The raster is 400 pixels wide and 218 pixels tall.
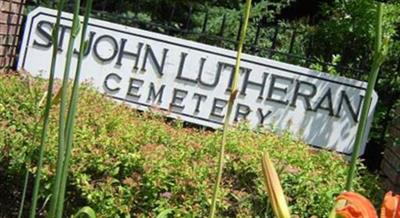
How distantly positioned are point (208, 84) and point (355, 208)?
4.64 meters

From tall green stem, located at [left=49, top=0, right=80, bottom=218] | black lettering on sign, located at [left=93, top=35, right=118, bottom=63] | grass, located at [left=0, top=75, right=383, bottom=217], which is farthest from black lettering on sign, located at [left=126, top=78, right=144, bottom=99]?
tall green stem, located at [left=49, top=0, right=80, bottom=218]

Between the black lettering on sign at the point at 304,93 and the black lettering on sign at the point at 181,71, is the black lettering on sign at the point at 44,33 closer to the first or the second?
the black lettering on sign at the point at 181,71

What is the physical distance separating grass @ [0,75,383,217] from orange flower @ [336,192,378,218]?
7.60 ft

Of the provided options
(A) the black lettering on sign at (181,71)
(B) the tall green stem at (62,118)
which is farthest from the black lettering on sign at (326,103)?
(B) the tall green stem at (62,118)

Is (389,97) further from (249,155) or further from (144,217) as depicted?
(144,217)

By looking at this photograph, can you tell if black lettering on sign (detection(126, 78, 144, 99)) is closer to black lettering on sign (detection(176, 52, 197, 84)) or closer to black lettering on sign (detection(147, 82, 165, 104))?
black lettering on sign (detection(147, 82, 165, 104))

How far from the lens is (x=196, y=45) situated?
550cm

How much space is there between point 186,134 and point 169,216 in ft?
2.31

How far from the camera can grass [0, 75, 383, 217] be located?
3.46 meters

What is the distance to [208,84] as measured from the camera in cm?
550

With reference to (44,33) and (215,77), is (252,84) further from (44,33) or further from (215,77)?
(44,33)

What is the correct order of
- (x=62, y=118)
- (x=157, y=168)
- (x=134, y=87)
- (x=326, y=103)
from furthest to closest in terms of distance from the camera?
(x=134, y=87), (x=326, y=103), (x=157, y=168), (x=62, y=118)

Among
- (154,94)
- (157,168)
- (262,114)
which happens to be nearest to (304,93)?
(262,114)

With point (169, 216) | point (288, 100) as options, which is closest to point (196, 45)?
point (288, 100)
